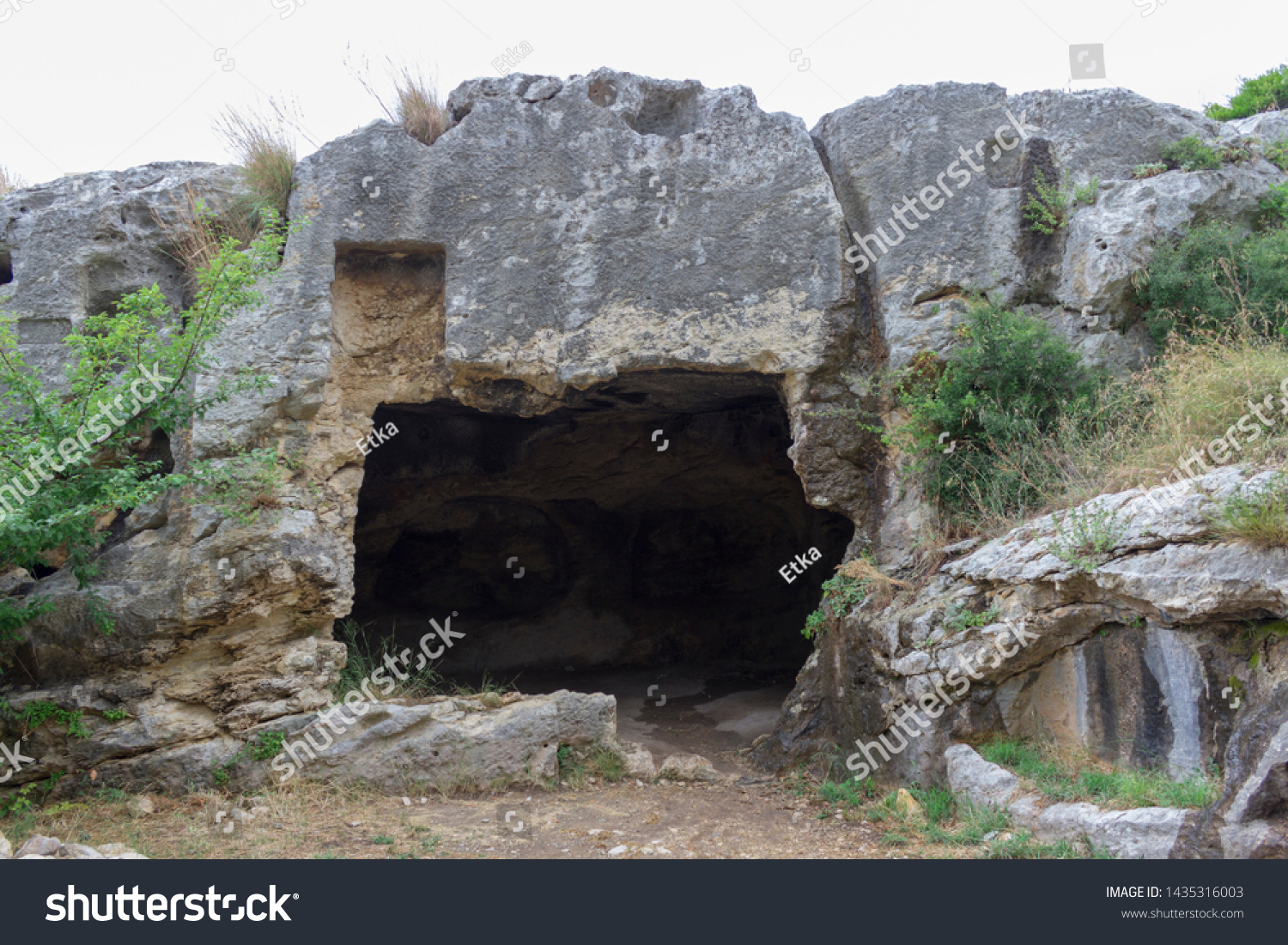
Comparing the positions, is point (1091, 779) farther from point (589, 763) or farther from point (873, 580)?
point (589, 763)

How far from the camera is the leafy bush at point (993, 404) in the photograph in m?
6.26

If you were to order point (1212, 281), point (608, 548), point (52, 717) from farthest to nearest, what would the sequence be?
1. point (608, 548)
2. point (1212, 281)
3. point (52, 717)

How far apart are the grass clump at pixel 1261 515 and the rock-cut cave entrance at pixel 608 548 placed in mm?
5233

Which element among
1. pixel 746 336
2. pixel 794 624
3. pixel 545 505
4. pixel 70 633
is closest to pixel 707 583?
pixel 794 624

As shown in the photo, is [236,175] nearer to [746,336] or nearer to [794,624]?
[746,336]

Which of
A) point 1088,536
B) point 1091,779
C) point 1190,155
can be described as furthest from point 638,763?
point 1190,155

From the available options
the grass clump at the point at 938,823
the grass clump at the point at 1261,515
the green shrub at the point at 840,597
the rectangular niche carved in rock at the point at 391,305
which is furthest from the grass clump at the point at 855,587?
the rectangular niche carved in rock at the point at 391,305

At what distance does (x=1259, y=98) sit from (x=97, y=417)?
1240 centimetres

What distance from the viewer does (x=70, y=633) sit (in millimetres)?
6258

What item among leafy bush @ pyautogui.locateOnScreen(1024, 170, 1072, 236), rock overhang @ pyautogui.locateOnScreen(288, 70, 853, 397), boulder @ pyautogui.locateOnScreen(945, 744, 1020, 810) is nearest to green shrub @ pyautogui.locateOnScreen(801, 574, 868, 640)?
boulder @ pyautogui.locateOnScreen(945, 744, 1020, 810)

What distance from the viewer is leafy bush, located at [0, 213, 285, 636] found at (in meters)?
5.37

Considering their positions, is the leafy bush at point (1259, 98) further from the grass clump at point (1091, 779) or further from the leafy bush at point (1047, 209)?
the grass clump at point (1091, 779)

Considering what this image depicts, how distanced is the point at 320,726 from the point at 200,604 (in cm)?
120

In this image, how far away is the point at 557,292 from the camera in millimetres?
7109
